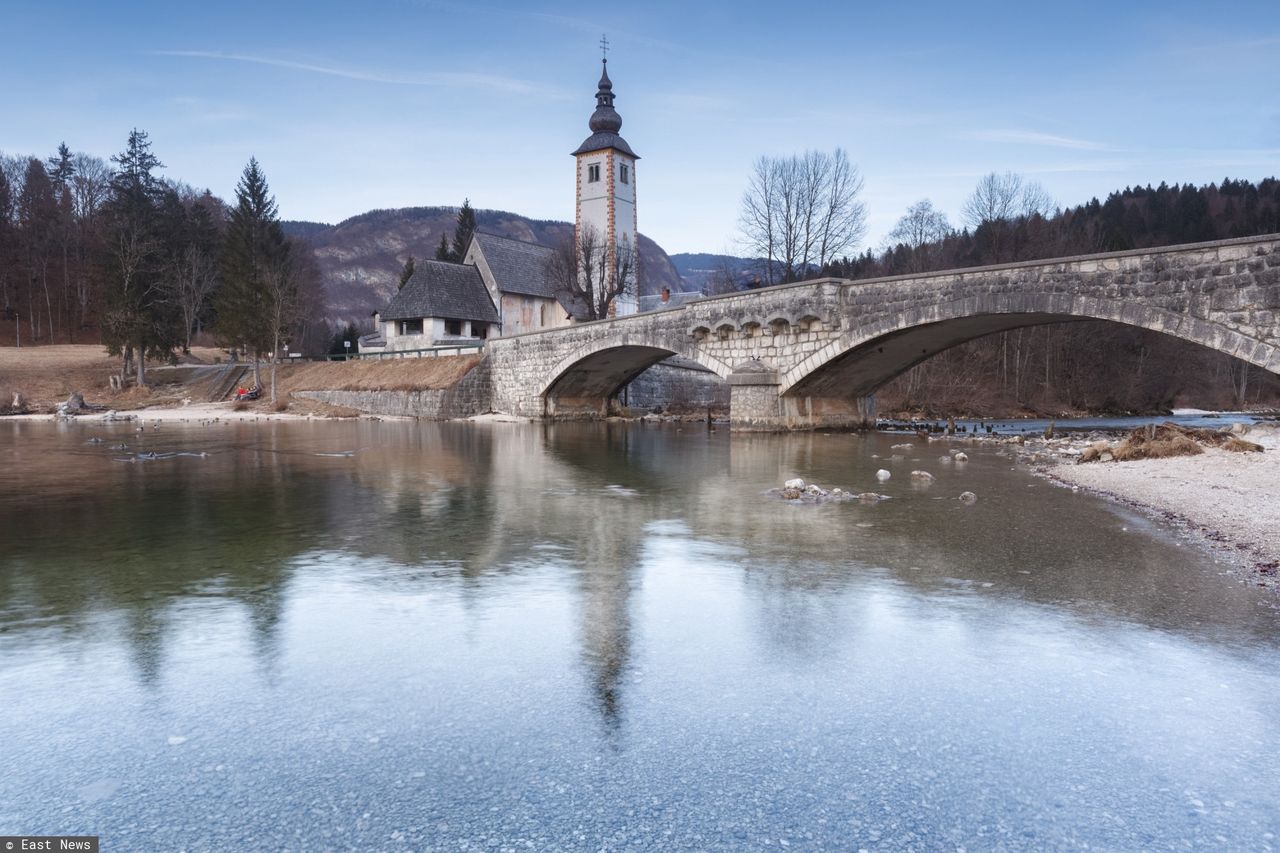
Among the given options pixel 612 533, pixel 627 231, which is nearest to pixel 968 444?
pixel 612 533

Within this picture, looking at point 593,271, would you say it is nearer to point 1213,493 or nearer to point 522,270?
point 522,270

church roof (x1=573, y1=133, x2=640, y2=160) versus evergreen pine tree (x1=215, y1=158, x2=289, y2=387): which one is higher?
church roof (x1=573, y1=133, x2=640, y2=160)

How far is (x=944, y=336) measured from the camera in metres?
27.4

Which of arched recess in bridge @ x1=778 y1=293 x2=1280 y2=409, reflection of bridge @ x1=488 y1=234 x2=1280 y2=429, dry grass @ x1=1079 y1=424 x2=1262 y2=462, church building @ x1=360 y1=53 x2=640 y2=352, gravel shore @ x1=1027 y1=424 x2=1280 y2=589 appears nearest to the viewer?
gravel shore @ x1=1027 y1=424 x2=1280 y2=589

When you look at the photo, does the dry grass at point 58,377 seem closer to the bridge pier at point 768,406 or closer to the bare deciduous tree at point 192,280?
the bare deciduous tree at point 192,280

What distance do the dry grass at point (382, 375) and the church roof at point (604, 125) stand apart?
2266 cm

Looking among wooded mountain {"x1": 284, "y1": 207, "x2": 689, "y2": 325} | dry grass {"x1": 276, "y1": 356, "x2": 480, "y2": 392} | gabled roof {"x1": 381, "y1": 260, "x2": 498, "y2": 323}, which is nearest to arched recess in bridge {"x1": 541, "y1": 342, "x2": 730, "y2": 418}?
dry grass {"x1": 276, "y1": 356, "x2": 480, "y2": 392}

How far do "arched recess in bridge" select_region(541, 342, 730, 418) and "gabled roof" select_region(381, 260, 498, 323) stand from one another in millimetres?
14843

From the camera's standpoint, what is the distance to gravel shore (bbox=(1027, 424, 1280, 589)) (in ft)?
27.1

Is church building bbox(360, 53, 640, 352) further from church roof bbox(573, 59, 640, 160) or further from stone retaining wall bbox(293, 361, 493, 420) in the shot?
stone retaining wall bbox(293, 361, 493, 420)

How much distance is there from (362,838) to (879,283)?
24.8 m

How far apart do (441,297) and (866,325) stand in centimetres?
3398

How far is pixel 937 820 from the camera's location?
10.6ft

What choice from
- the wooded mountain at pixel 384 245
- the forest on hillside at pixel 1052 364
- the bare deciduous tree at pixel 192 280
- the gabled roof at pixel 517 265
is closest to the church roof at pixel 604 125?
the gabled roof at pixel 517 265
